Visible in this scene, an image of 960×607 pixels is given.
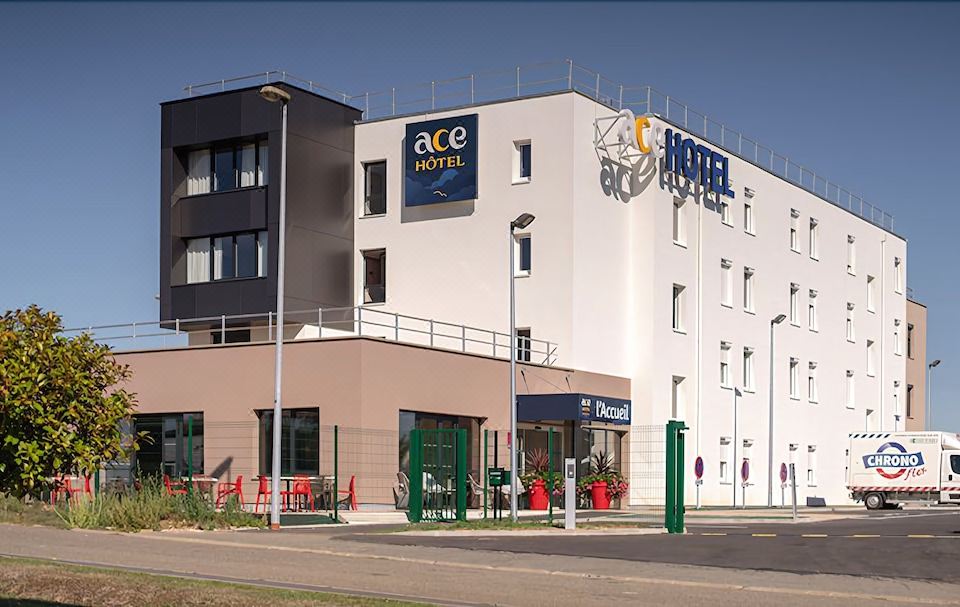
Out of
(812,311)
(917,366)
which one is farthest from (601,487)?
(917,366)

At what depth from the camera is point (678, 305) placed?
159ft

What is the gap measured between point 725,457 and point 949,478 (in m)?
8.11

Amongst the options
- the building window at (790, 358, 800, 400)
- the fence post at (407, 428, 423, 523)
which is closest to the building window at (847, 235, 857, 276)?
the building window at (790, 358, 800, 400)

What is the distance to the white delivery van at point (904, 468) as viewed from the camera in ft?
168

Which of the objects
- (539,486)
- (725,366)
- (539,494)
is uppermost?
(725,366)

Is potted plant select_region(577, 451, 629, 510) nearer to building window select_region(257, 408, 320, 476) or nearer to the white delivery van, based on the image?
building window select_region(257, 408, 320, 476)

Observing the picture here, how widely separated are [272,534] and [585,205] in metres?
21.3

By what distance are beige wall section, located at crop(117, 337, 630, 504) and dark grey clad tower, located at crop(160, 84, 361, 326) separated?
519 centimetres

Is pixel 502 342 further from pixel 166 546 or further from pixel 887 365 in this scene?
pixel 887 365

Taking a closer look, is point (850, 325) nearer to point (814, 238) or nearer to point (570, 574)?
point (814, 238)

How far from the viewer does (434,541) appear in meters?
23.8

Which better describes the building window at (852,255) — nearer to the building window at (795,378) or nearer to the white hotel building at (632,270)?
the white hotel building at (632,270)

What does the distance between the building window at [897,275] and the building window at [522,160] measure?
30693 mm

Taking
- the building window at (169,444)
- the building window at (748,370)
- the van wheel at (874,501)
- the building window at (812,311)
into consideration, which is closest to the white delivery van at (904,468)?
the van wheel at (874,501)
